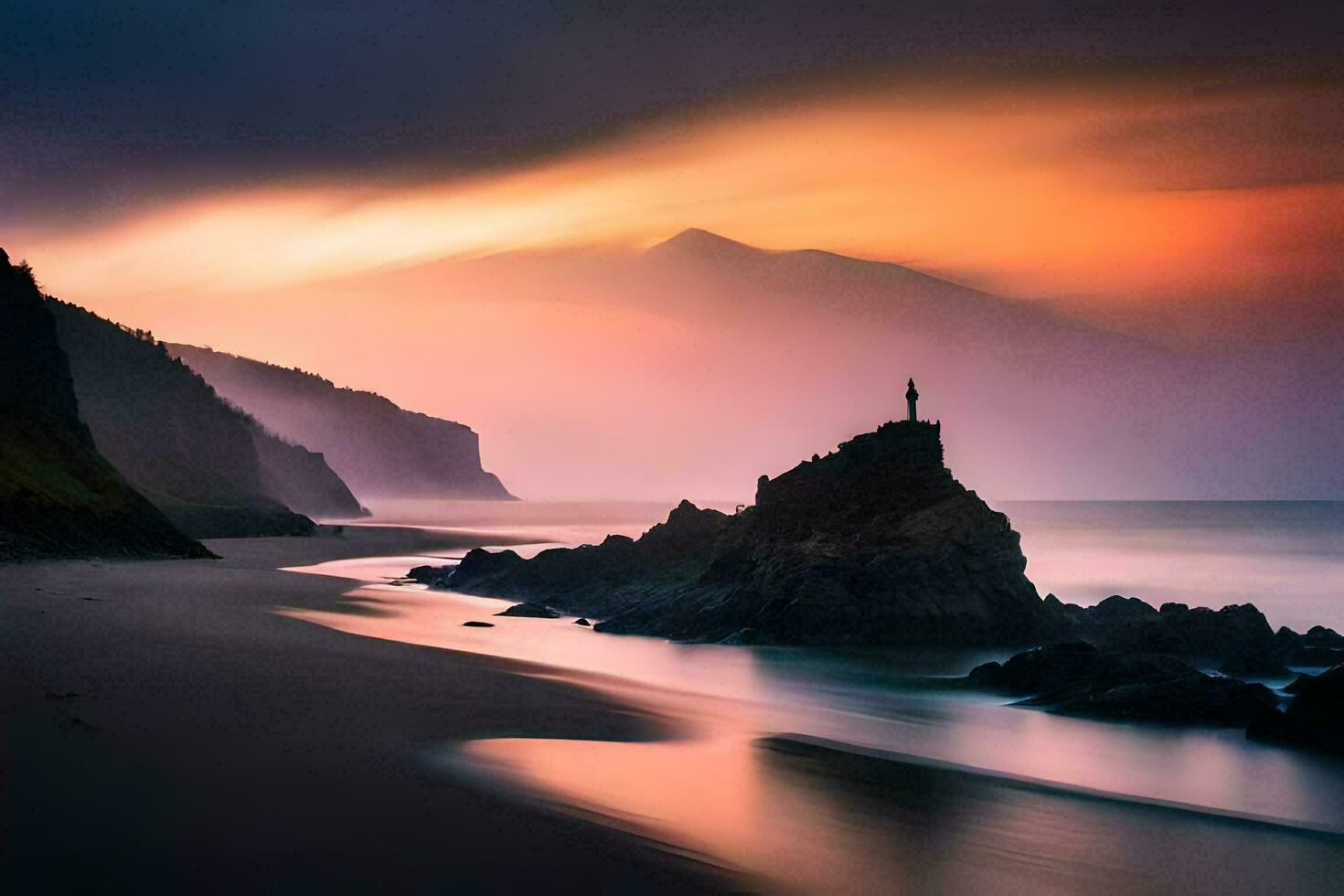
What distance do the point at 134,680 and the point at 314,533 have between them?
8015cm

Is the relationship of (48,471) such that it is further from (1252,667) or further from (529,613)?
(1252,667)

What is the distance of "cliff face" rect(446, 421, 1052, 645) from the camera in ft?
107

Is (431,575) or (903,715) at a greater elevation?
(431,575)

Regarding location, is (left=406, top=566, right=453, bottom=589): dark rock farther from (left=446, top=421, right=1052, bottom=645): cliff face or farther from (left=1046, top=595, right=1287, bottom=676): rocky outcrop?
(left=1046, top=595, right=1287, bottom=676): rocky outcrop

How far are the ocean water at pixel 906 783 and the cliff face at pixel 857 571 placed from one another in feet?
5.90

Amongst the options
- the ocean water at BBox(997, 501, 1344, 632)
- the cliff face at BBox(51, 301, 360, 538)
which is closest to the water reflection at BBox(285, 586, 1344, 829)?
the ocean water at BBox(997, 501, 1344, 632)

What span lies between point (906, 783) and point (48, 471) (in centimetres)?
3732

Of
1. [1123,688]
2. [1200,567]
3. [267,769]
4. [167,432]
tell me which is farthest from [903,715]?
[167,432]

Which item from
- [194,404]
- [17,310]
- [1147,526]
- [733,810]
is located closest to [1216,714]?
[733,810]

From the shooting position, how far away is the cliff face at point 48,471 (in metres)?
39.2

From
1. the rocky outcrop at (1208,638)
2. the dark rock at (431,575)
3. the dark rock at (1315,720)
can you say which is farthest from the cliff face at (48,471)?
the dark rock at (1315,720)

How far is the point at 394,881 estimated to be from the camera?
8.75 meters

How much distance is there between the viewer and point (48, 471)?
1705 inches

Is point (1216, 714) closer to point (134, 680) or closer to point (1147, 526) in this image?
point (134, 680)
